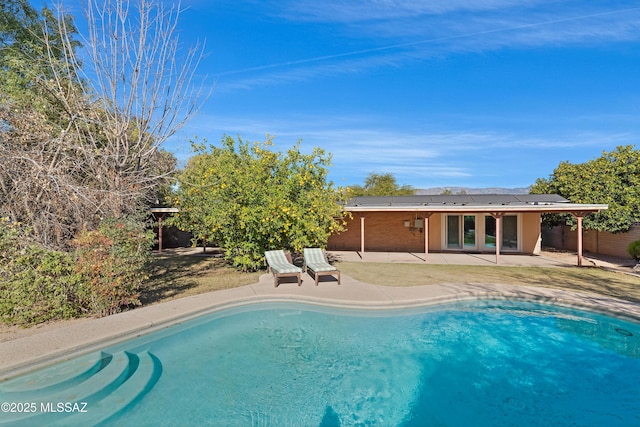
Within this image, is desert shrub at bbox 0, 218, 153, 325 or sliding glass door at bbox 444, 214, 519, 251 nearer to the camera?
desert shrub at bbox 0, 218, 153, 325

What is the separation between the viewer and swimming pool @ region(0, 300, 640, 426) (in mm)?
3869

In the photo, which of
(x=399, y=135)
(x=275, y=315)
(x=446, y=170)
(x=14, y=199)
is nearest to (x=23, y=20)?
(x=14, y=199)

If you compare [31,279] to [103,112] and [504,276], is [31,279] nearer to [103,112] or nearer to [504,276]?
[103,112]

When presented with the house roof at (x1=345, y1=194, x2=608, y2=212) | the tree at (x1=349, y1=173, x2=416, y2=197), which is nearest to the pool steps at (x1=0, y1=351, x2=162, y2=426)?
the house roof at (x1=345, y1=194, x2=608, y2=212)

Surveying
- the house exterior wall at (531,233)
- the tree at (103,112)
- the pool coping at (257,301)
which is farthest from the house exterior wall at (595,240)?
the tree at (103,112)

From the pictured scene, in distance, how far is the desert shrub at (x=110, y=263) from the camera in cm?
594

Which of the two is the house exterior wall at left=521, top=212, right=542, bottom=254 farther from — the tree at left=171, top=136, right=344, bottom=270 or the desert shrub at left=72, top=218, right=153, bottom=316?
the desert shrub at left=72, top=218, right=153, bottom=316

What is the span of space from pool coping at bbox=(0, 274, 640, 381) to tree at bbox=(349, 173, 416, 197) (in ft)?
115

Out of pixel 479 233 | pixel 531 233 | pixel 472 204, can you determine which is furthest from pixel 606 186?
pixel 472 204

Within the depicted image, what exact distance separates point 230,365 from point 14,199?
245 inches

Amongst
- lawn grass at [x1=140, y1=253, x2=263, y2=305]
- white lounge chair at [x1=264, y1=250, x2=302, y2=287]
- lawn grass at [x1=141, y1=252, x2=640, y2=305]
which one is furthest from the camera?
white lounge chair at [x1=264, y1=250, x2=302, y2=287]

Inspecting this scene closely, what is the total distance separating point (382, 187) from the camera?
4641cm

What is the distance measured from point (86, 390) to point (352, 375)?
3.49m

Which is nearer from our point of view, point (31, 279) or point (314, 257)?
point (31, 279)
